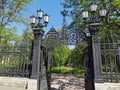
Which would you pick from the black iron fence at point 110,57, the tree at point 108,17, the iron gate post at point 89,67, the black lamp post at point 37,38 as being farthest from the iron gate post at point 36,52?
the tree at point 108,17

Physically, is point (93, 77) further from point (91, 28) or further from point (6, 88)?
point (6, 88)

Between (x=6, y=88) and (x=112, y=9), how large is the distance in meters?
11.3

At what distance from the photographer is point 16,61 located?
10.3 m

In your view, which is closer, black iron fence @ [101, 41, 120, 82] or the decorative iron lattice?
black iron fence @ [101, 41, 120, 82]

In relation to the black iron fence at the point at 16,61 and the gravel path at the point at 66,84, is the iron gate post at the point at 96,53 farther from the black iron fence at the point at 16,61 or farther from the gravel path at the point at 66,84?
the gravel path at the point at 66,84

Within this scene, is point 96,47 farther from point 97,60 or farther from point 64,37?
point 64,37

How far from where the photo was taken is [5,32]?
17359 millimetres

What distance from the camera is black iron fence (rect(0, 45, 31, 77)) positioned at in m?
10.0

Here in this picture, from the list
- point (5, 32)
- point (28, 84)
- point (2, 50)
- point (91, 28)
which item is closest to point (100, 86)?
point (91, 28)

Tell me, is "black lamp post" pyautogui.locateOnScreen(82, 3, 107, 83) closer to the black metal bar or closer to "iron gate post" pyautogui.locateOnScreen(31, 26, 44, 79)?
the black metal bar

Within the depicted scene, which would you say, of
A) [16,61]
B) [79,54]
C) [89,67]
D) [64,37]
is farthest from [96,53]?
[79,54]

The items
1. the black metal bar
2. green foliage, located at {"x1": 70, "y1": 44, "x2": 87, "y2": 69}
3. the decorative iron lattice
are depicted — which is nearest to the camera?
the black metal bar

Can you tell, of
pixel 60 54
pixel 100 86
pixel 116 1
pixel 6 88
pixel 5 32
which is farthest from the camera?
pixel 60 54

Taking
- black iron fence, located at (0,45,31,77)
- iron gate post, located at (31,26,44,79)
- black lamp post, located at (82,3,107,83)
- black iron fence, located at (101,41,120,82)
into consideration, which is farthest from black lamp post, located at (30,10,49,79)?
black iron fence, located at (101,41,120,82)
